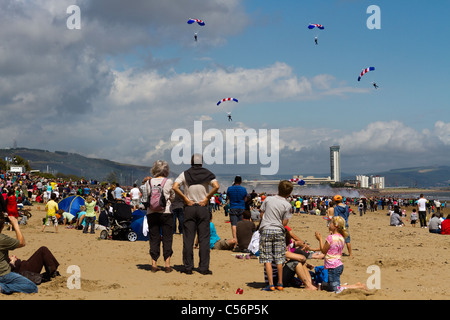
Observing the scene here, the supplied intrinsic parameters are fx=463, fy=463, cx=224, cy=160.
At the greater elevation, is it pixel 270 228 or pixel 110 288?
pixel 270 228

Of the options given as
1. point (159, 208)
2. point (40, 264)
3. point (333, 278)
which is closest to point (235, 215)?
point (159, 208)

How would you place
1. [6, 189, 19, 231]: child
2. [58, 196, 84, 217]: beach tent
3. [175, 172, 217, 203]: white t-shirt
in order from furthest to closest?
[58, 196, 84, 217]: beach tent
[6, 189, 19, 231]: child
[175, 172, 217, 203]: white t-shirt

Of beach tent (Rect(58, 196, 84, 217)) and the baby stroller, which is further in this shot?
beach tent (Rect(58, 196, 84, 217))

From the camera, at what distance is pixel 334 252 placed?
24.0 feet

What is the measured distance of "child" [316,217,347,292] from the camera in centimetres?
711

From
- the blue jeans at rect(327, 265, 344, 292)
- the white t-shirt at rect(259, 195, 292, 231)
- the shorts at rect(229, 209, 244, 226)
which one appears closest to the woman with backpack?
the white t-shirt at rect(259, 195, 292, 231)

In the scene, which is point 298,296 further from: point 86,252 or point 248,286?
point 86,252

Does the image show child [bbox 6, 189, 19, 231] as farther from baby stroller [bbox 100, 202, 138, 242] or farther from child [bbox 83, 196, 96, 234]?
baby stroller [bbox 100, 202, 138, 242]

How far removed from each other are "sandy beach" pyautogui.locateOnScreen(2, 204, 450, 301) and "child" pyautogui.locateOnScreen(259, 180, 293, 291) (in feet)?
1.26

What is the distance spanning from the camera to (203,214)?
27.1ft

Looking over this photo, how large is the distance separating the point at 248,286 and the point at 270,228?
1145 millimetres

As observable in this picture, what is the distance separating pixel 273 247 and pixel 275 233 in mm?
221

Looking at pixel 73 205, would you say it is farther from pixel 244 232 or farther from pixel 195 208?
pixel 195 208
